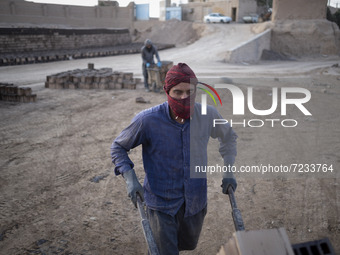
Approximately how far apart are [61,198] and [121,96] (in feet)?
22.4

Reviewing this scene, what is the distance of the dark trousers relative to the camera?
2275mm

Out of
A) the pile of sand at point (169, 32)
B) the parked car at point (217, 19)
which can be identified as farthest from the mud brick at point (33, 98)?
the parked car at point (217, 19)

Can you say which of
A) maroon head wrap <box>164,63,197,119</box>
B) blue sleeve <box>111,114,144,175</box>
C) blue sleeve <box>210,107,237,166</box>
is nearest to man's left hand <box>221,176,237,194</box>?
blue sleeve <box>210,107,237,166</box>

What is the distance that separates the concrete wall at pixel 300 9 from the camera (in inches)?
819

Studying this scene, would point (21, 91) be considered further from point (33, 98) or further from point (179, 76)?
point (179, 76)

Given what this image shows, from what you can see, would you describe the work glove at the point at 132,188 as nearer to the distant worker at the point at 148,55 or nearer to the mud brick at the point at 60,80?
the distant worker at the point at 148,55

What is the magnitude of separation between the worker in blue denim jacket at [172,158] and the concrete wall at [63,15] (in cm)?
2573

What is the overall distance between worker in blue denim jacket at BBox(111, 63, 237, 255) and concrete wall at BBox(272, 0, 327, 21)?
71.4ft

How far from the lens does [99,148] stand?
6.17m

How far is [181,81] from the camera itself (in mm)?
2213

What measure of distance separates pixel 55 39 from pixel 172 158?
25.4 meters

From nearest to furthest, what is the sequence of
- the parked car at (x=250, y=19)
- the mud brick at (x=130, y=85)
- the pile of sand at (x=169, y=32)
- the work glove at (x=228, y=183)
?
1. the work glove at (x=228, y=183)
2. the mud brick at (x=130, y=85)
3. the pile of sand at (x=169, y=32)
4. the parked car at (x=250, y=19)

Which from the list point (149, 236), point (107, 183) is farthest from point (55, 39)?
point (149, 236)

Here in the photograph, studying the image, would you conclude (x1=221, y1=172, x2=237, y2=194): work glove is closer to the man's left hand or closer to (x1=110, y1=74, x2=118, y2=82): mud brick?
the man's left hand
